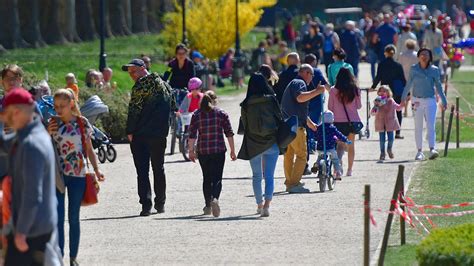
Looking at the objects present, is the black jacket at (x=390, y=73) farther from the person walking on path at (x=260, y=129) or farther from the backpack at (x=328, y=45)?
the backpack at (x=328, y=45)

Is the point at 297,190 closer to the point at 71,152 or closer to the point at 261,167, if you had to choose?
the point at 261,167

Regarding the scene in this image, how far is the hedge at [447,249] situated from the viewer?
11031 millimetres

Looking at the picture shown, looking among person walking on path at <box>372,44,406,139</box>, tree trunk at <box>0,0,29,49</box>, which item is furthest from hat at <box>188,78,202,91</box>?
tree trunk at <box>0,0,29,49</box>

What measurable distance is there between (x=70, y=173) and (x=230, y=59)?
30.7 m

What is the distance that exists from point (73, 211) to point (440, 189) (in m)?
6.60

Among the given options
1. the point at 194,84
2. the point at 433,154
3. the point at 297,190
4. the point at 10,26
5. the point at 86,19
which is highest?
the point at 194,84

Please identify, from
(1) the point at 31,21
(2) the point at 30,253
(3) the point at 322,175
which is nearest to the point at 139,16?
(1) the point at 31,21

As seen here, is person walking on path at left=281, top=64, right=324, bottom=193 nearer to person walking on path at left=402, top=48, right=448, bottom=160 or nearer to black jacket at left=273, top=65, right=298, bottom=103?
black jacket at left=273, top=65, right=298, bottom=103

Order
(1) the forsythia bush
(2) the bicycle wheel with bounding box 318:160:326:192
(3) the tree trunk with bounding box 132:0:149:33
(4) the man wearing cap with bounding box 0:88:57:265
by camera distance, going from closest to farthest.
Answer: (4) the man wearing cap with bounding box 0:88:57:265 < (2) the bicycle wheel with bounding box 318:160:326:192 < (1) the forsythia bush < (3) the tree trunk with bounding box 132:0:149:33

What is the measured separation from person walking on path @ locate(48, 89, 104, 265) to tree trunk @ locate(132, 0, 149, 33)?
194 ft

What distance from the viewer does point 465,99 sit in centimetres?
3794

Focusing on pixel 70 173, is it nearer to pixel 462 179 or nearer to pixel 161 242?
pixel 161 242

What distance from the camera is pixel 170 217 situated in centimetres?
1667

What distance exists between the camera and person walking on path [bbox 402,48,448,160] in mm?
22875
